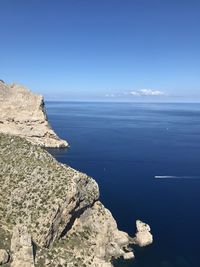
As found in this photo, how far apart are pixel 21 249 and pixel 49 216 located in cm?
957

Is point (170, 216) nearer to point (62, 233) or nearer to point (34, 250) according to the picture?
point (62, 233)

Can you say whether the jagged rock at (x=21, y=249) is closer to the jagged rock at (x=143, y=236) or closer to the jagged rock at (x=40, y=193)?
the jagged rock at (x=40, y=193)

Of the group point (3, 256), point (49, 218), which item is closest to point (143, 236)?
point (49, 218)

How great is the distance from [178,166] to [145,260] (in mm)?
94030

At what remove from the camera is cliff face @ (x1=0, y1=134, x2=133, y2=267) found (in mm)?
→ 70188

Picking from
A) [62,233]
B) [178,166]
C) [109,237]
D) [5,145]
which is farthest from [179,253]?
[178,166]

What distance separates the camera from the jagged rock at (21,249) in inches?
2580

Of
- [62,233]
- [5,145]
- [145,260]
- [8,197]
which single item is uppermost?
[5,145]

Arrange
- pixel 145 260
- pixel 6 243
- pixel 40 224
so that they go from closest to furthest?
pixel 6 243 < pixel 40 224 < pixel 145 260

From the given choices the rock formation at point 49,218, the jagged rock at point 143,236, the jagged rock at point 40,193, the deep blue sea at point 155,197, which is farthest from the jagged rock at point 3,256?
the jagged rock at point 143,236

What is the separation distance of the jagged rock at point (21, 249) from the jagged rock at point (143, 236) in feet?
104

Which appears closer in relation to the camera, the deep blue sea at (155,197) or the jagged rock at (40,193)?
the jagged rock at (40,193)

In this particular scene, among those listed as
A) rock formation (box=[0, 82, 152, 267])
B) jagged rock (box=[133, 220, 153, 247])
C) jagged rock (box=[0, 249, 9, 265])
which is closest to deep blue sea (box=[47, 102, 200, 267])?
jagged rock (box=[133, 220, 153, 247])

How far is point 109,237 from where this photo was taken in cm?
8725
